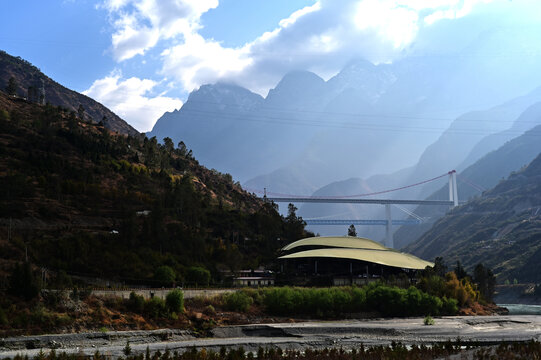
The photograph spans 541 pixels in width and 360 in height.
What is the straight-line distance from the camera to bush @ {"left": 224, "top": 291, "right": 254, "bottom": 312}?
60.1 metres

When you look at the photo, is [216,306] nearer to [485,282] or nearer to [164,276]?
[164,276]

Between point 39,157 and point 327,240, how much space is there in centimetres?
5589

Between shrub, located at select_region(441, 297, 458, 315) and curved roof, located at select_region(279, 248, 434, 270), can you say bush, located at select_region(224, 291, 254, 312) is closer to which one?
curved roof, located at select_region(279, 248, 434, 270)

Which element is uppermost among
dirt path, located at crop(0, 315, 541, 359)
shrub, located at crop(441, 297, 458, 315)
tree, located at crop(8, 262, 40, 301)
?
tree, located at crop(8, 262, 40, 301)

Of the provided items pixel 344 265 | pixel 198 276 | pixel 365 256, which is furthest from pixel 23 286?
pixel 365 256

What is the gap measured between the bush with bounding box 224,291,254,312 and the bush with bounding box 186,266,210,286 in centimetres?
1269

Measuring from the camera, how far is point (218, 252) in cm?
9150

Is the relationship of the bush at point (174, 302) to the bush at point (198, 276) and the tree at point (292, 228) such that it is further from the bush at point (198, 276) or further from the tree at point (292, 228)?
the tree at point (292, 228)

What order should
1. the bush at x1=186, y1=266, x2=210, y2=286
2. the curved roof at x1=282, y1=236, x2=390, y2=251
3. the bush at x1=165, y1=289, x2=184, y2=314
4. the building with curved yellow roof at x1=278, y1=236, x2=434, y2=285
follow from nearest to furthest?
1. the bush at x1=165, y1=289, x2=184, y2=314
2. the bush at x1=186, y1=266, x2=210, y2=286
3. the building with curved yellow roof at x1=278, y1=236, x2=434, y2=285
4. the curved roof at x1=282, y1=236, x2=390, y2=251

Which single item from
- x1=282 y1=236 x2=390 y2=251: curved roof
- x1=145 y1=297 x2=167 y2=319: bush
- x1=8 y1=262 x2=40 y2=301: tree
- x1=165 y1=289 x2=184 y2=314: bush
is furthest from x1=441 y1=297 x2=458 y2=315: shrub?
x1=8 y1=262 x2=40 y2=301: tree

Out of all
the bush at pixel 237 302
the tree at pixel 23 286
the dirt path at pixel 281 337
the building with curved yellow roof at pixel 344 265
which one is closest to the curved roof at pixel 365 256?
the building with curved yellow roof at pixel 344 265

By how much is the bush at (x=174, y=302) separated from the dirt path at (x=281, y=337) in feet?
15.7

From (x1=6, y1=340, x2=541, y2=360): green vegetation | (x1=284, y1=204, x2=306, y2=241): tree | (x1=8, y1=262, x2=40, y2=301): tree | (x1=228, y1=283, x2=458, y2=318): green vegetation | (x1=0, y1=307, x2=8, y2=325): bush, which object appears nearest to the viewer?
(x1=6, y1=340, x2=541, y2=360): green vegetation

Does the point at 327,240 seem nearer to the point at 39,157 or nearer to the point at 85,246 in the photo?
the point at 85,246
